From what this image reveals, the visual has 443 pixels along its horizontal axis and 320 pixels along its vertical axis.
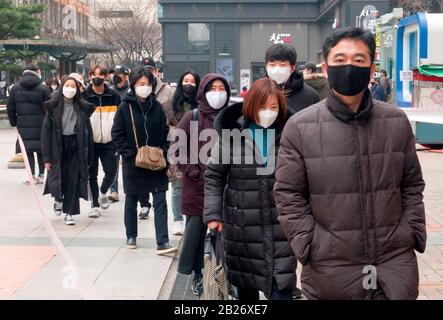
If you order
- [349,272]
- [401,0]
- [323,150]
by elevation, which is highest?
[401,0]

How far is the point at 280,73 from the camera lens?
20.2ft

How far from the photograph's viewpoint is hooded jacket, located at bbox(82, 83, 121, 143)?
32.4 ft

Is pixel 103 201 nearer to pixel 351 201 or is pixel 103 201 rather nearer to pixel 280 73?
pixel 280 73

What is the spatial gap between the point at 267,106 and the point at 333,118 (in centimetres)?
127

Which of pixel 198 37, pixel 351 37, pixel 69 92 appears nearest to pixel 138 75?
pixel 69 92

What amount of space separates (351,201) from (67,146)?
6.14m

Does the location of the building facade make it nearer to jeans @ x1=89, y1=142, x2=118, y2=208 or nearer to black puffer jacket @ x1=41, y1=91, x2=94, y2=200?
jeans @ x1=89, y1=142, x2=118, y2=208

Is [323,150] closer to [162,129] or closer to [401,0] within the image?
[162,129]

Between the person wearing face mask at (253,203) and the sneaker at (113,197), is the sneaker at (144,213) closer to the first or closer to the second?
the sneaker at (113,197)

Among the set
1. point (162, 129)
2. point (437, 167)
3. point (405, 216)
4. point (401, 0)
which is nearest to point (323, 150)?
point (405, 216)

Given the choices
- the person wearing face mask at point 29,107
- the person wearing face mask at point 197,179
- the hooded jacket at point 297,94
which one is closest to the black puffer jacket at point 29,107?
the person wearing face mask at point 29,107

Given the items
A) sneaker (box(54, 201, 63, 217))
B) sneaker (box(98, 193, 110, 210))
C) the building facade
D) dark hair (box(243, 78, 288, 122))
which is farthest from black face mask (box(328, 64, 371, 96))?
the building facade

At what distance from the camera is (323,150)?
3520 mm
